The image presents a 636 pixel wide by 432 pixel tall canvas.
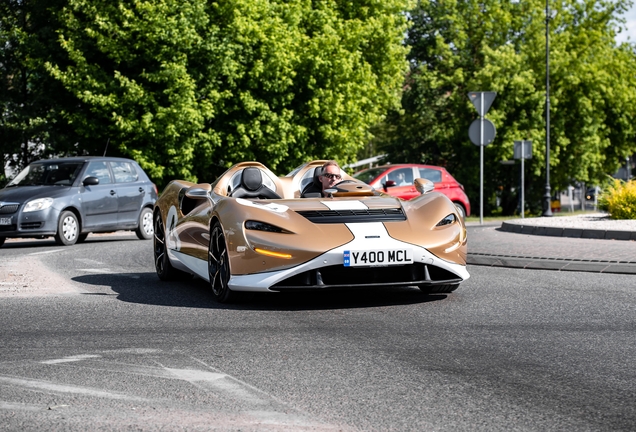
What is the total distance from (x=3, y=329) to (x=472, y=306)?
380 cm

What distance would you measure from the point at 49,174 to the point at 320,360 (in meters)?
14.5

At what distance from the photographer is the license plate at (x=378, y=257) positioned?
8.42 m

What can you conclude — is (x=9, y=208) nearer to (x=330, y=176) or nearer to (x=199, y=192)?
(x=199, y=192)

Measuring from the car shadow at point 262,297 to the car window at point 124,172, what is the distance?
9.51 metres

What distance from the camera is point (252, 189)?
10125mm

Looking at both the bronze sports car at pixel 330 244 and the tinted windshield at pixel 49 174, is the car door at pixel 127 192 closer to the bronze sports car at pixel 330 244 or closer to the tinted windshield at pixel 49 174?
the tinted windshield at pixel 49 174

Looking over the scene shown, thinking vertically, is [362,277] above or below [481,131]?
below

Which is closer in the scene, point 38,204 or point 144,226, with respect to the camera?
point 38,204

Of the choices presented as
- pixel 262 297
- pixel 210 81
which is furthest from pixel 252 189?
pixel 210 81

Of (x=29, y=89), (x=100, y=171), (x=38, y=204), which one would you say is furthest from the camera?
(x=29, y=89)

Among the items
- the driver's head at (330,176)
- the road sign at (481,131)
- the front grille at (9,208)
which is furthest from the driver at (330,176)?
the road sign at (481,131)

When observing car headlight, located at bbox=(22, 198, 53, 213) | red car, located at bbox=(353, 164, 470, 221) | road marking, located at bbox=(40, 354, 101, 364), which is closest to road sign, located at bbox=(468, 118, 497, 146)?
red car, located at bbox=(353, 164, 470, 221)

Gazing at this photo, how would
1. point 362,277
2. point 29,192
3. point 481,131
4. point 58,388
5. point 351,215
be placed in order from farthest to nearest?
point 481,131, point 29,192, point 351,215, point 362,277, point 58,388

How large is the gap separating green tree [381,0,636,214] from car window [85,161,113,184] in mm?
29465
